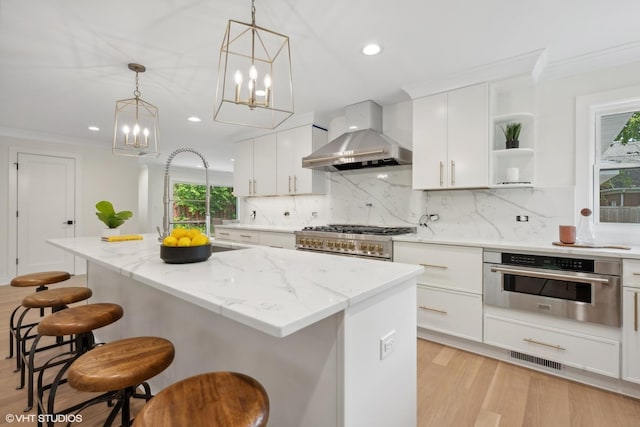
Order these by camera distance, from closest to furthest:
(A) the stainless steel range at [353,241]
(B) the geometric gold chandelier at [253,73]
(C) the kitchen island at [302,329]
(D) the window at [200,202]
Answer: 1. (C) the kitchen island at [302,329]
2. (B) the geometric gold chandelier at [253,73]
3. (A) the stainless steel range at [353,241]
4. (D) the window at [200,202]

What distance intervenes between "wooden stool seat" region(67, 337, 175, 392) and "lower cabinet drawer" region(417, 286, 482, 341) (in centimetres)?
218

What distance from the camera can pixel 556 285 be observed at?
2203 mm

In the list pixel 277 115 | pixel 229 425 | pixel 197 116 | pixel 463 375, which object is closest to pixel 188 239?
pixel 229 425

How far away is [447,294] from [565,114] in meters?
1.85

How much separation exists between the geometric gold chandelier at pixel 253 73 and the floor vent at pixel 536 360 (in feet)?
8.11

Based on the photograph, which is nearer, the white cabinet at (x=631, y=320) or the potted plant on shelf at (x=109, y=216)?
the white cabinet at (x=631, y=320)

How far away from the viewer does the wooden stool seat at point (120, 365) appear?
3.51ft

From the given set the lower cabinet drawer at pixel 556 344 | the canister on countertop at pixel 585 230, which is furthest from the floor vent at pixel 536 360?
the canister on countertop at pixel 585 230

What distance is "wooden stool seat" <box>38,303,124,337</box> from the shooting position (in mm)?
1542

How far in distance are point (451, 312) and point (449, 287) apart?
0.21 meters

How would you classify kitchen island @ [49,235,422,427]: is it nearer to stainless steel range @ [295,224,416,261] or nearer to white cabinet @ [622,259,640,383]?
stainless steel range @ [295,224,416,261]

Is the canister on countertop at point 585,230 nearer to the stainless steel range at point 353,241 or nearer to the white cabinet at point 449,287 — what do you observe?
the white cabinet at point 449,287

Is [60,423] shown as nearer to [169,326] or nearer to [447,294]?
[169,326]

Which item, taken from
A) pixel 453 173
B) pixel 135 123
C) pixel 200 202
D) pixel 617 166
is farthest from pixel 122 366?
pixel 200 202
